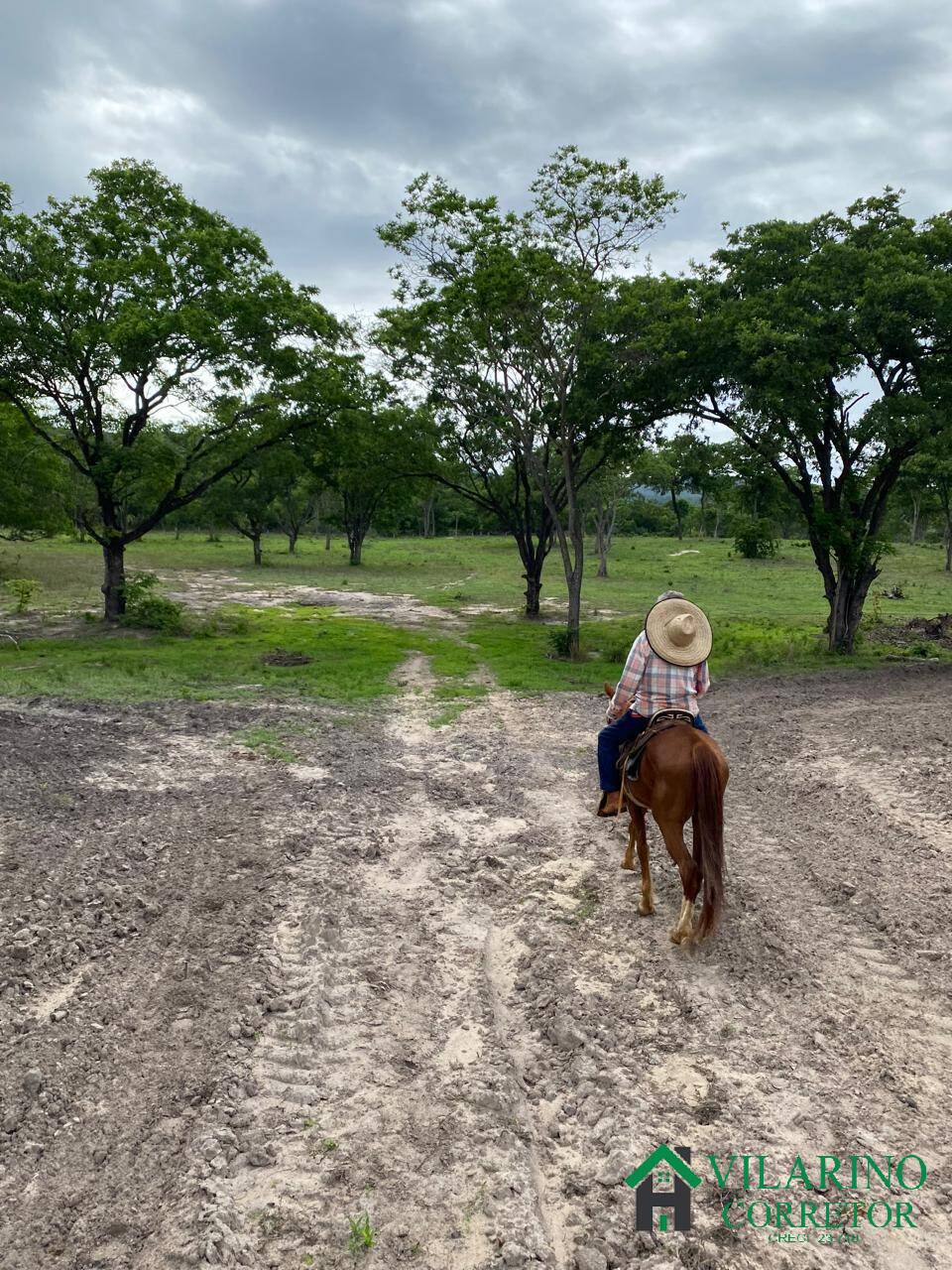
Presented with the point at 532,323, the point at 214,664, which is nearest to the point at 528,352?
the point at 532,323

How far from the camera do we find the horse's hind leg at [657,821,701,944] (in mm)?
5832

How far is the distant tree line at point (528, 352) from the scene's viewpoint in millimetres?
16312

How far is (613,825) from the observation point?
839cm

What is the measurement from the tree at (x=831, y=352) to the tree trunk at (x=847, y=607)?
3 centimetres

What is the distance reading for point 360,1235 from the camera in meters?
3.40

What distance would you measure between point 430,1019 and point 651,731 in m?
2.81

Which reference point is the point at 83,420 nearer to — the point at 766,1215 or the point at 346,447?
the point at 346,447

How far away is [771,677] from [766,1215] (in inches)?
578

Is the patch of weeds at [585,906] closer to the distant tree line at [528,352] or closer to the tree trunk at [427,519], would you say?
the distant tree line at [528,352]

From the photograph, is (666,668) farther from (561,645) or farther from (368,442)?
(368,442)

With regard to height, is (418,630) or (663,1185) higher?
(418,630)

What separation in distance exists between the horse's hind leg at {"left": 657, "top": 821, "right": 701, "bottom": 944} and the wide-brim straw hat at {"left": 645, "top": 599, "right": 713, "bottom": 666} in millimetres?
1407

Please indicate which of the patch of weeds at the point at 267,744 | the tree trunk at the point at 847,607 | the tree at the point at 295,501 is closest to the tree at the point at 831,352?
the tree trunk at the point at 847,607

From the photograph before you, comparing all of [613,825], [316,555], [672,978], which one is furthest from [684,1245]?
[316,555]
